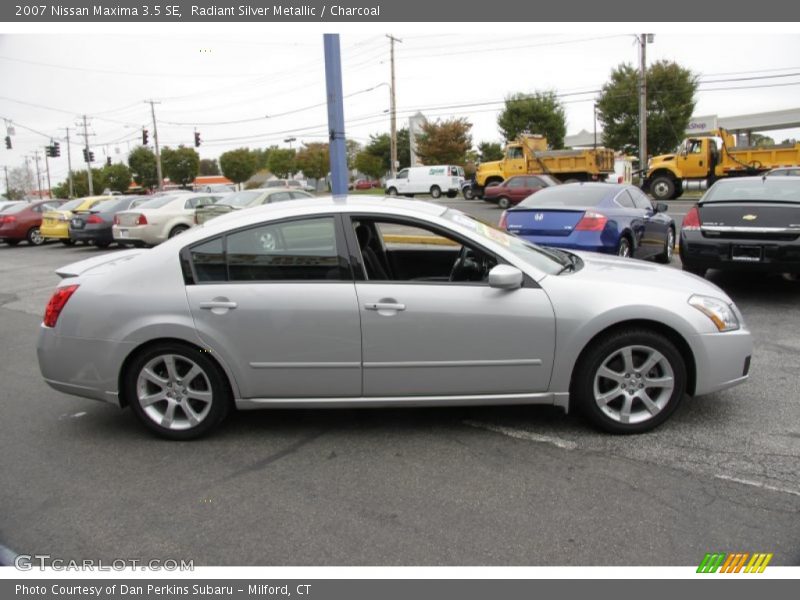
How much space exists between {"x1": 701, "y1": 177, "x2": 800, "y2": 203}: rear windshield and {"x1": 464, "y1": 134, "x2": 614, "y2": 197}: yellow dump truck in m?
21.5

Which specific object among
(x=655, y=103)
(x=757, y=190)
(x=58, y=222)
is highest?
(x=655, y=103)

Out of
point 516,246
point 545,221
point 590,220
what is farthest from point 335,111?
point 516,246

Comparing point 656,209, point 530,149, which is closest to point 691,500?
point 656,209

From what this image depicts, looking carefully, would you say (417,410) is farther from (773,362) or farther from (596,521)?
(773,362)

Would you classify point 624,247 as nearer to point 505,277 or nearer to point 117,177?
point 505,277

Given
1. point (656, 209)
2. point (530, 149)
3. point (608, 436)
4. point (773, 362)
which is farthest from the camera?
point (530, 149)

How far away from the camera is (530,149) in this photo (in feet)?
99.3

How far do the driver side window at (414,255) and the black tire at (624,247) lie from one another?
184 inches

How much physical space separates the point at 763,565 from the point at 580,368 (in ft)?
4.80

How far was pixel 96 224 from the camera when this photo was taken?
54.1 ft

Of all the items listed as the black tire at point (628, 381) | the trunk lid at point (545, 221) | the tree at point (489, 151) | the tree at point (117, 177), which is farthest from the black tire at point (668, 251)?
the tree at point (117, 177)

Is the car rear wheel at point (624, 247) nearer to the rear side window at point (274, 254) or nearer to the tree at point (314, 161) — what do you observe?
the rear side window at point (274, 254)

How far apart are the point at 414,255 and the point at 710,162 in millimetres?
24706

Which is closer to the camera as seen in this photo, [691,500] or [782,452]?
[691,500]
